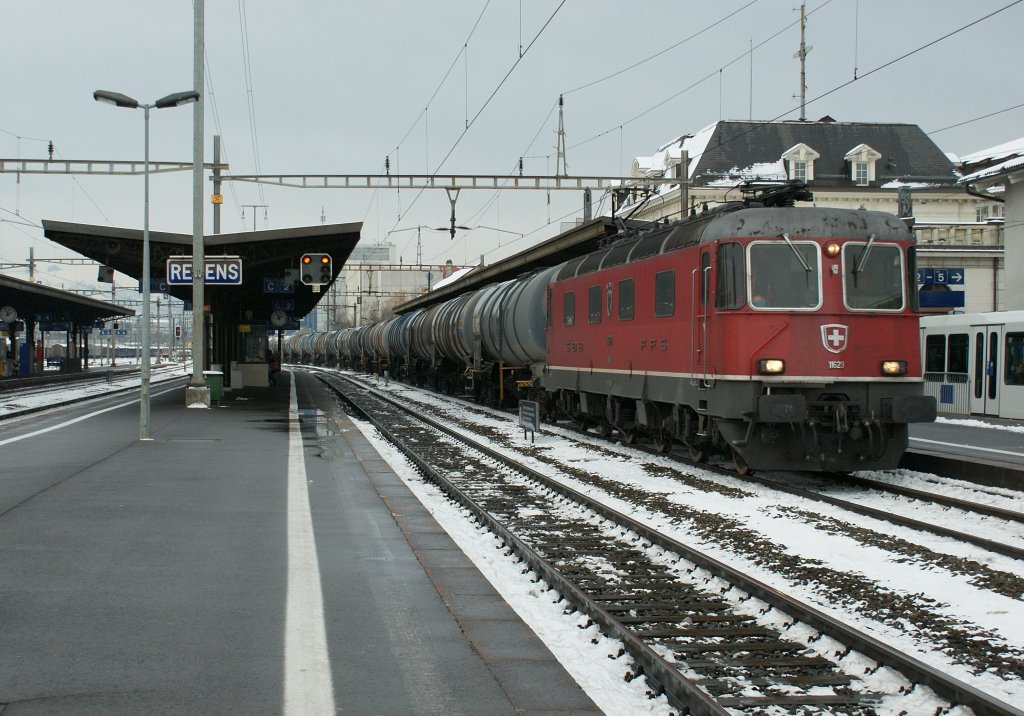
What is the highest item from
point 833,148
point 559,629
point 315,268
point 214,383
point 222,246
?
point 833,148

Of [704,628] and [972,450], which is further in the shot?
[972,450]

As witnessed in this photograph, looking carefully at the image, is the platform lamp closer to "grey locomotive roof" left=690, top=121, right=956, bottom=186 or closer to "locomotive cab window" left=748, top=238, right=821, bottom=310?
"locomotive cab window" left=748, top=238, right=821, bottom=310

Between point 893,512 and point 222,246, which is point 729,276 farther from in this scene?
point 222,246

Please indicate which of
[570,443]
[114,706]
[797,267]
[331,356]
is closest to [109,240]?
[570,443]

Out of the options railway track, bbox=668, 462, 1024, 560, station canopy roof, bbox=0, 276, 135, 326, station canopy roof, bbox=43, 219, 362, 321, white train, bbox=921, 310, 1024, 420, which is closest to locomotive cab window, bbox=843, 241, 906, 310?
railway track, bbox=668, 462, 1024, 560

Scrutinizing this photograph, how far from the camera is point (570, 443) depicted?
1867 centimetres

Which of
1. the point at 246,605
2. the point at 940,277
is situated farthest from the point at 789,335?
the point at 940,277

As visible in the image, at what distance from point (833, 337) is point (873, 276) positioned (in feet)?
3.15

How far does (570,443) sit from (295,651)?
13.2m

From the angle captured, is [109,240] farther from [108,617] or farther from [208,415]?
[108,617]

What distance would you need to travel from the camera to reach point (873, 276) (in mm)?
12555

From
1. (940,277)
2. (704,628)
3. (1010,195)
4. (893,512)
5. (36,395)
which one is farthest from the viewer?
(36,395)

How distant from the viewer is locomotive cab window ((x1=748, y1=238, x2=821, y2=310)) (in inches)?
486

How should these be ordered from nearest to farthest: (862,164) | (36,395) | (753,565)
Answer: (753,565)
(36,395)
(862,164)
